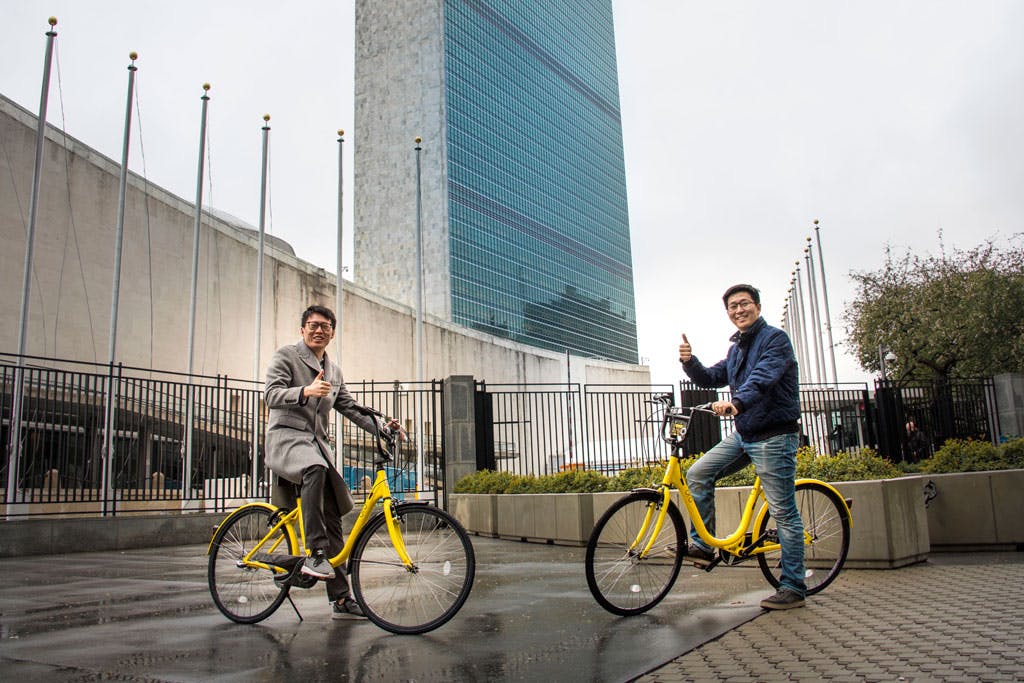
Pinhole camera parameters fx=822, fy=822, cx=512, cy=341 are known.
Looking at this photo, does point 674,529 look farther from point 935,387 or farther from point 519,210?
point 519,210

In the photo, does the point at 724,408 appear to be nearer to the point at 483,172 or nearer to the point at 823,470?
the point at 823,470

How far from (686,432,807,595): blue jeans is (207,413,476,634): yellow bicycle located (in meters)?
1.58

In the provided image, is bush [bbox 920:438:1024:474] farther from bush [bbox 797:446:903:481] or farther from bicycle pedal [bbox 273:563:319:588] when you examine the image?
bicycle pedal [bbox 273:563:319:588]

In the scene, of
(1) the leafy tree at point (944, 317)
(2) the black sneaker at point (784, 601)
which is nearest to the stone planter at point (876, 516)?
(2) the black sneaker at point (784, 601)

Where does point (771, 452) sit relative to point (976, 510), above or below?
above

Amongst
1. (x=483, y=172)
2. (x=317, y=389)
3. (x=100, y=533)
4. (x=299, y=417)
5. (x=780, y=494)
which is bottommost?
(x=100, y=533)

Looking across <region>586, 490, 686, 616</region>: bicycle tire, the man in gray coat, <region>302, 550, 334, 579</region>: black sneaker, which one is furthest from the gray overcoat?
<region>586, 490, 686, 616</region>: bicycle tire

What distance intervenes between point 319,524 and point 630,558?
1.82 meters

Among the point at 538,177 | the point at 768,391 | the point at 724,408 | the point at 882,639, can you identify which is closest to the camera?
the point at 882,639

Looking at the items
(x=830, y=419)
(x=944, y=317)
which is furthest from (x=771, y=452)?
(x=944, y=317)

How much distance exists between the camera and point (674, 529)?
500 cm

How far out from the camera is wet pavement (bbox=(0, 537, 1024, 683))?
3.42 metres

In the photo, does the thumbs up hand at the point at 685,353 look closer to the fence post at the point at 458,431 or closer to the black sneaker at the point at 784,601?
Answer: the black sneaker at the point at 784,601

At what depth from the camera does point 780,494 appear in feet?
16.5
